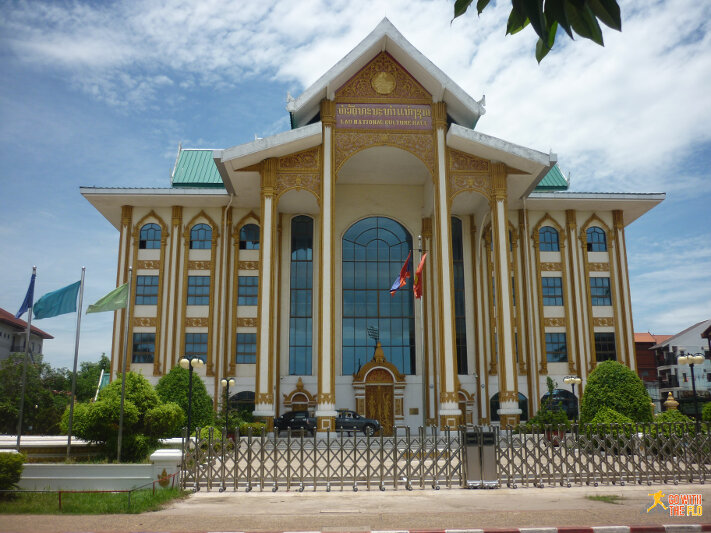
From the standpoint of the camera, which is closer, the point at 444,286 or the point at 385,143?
the point at 444,286

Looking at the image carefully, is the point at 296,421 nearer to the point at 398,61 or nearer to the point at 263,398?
the point at 263,398

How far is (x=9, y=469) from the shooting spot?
1209 cm

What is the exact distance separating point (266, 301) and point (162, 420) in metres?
8.96

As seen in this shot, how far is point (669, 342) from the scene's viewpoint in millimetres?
60781

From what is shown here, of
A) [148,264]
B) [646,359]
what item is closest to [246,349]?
[148,264]

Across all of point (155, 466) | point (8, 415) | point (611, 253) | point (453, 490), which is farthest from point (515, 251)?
point (8, 415)

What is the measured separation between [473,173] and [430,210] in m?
3.97

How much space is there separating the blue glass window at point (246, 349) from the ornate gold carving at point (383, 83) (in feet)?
41.9

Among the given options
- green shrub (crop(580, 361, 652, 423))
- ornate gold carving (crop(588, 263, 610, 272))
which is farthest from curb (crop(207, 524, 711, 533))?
ornate gold carving (crop(588, 263, 610, 272))

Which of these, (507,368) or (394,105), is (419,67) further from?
(507,368)

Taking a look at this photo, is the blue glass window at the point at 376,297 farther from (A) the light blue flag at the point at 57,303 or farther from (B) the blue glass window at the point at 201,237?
(A) the light blue flag at the point at 57,303

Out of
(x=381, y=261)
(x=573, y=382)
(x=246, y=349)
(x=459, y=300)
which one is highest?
(x=381, y=261)

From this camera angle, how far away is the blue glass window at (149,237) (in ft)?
99.0

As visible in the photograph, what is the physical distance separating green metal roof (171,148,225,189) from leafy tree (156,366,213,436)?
10874 mm
